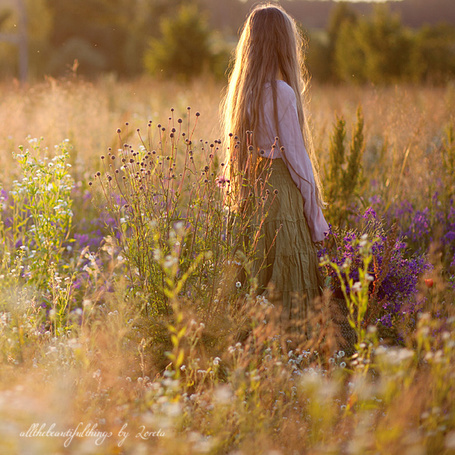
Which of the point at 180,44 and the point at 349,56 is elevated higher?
the point at 349,56

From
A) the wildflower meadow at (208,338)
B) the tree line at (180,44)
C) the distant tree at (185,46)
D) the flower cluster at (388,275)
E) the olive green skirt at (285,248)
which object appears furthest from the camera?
the tree line at (180,44)

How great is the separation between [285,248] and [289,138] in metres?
0.66

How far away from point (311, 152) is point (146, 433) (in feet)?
6.58

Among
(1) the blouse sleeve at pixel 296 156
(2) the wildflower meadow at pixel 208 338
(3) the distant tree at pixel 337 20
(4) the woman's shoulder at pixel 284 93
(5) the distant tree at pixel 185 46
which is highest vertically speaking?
(3) the distant tree at pixel 337 20

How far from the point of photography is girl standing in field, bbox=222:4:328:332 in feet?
9.41

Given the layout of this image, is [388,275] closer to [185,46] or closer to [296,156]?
[296,156]

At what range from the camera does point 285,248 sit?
296cm

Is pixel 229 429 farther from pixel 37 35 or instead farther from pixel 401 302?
pixel 37 35

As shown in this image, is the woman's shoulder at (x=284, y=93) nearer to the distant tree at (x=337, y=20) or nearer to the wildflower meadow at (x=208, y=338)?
the wildflower meadow at (x=208, y=338)

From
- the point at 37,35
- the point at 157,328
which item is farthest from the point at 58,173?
the point at 37,35

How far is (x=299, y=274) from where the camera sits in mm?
2979

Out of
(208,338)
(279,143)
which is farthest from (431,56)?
(208,338)

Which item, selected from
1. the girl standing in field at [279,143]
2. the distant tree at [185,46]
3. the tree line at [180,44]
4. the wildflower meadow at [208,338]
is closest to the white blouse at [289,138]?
the girl standing in field at [279,143]

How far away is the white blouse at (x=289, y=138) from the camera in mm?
2838
